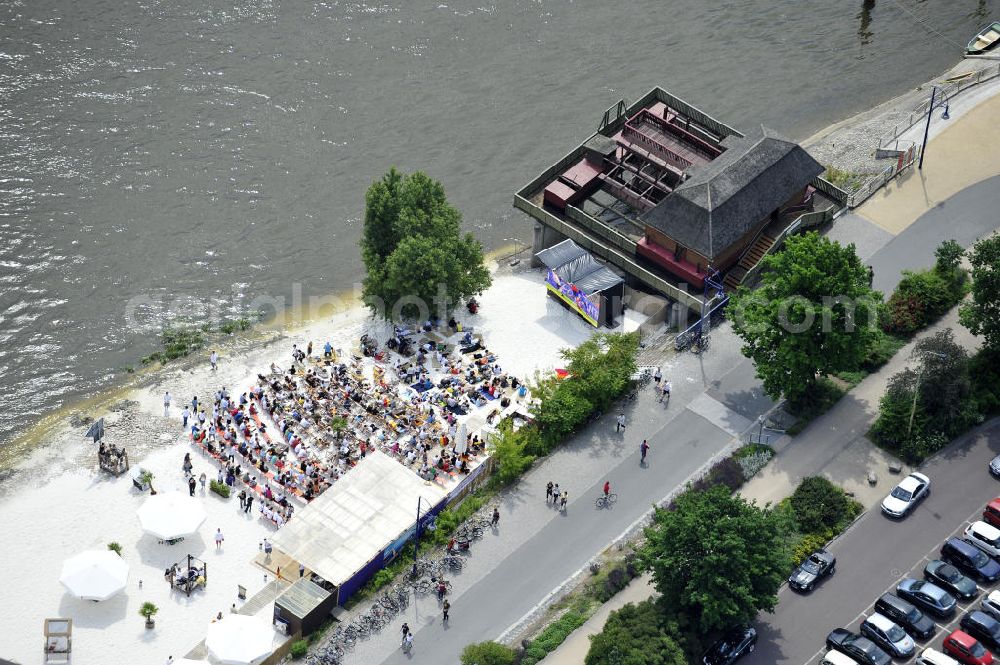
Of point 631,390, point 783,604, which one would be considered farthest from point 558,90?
point 783,604

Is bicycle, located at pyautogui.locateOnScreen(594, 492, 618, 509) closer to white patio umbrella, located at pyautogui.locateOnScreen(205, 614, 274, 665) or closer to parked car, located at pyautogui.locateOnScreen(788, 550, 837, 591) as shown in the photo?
parked car, located at pyautogui.locateOnScreen(788, 550, 837, 591)

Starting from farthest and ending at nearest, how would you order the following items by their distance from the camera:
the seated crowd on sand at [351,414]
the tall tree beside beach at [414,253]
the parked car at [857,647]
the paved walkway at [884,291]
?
the tall tree beside beach at [414,253], the seated crowd on sand at [351,414], the paved walkway at [884,291], the parked car at [857,647]

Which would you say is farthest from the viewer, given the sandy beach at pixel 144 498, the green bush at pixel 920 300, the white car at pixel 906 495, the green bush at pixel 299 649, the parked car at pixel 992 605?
the green bush at pixel 920 300

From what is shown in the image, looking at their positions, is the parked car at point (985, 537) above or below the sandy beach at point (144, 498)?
above

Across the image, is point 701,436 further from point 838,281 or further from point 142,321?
point 142,321

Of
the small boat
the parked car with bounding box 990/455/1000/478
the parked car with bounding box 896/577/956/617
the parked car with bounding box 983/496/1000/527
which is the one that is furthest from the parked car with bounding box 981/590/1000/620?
the small boat

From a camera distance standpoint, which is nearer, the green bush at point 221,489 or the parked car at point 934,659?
the parked car at point 934,659

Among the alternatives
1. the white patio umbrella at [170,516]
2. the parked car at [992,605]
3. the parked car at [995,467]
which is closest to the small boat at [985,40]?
the parked car at [995,467]

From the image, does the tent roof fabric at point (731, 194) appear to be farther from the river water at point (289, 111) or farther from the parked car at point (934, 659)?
the parked car at point (934, 659)
